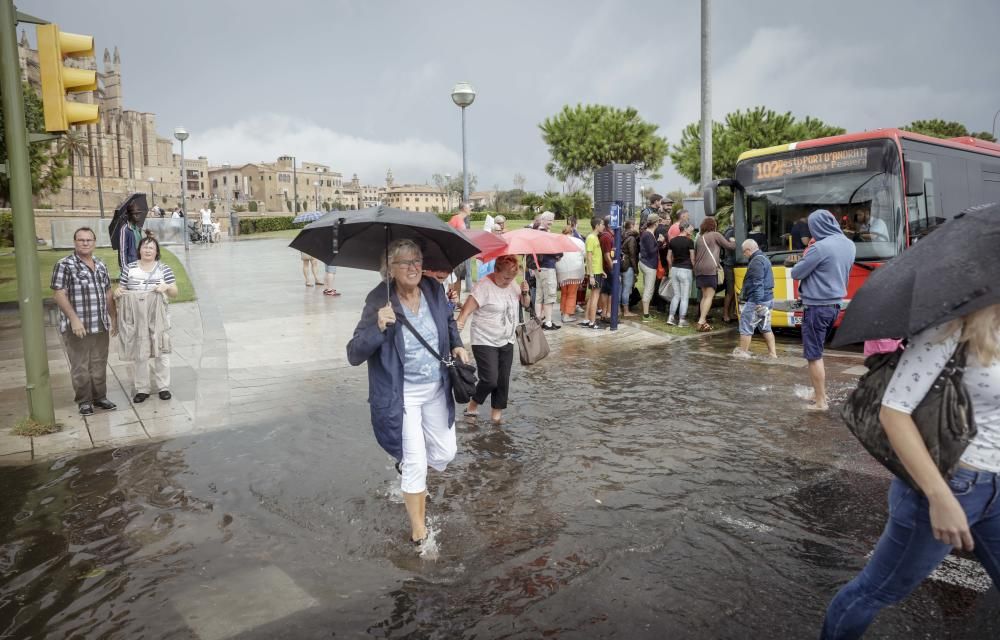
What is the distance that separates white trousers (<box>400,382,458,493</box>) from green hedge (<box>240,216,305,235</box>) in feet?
179

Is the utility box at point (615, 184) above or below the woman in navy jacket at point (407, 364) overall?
above

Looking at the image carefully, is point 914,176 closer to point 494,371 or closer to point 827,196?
point 827,196

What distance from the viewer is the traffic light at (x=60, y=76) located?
6219 mm

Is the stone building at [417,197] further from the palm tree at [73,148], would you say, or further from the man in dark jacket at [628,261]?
the man in dark jacket at [628,261]

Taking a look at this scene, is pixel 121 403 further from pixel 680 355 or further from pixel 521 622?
pixel 680 355

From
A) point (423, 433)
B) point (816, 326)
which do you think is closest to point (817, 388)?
point (816, 326)

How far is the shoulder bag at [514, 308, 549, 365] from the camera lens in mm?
7488

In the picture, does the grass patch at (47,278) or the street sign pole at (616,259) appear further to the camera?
the grass patch at (47,278)

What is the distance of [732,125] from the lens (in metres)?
47.9

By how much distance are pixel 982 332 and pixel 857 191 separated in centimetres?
993

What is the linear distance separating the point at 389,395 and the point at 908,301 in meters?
2.83

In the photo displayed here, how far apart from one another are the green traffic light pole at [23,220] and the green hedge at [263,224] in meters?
51.4

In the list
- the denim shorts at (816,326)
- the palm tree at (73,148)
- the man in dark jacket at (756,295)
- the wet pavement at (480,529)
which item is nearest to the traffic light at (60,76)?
the wet pavement at (480,529)

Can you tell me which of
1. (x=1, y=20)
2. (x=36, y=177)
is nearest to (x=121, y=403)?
→ (x=1, y=20)
